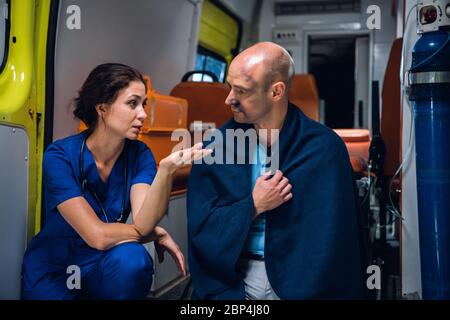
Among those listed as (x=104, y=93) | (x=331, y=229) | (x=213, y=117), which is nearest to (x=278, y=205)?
(x=331, y=229)

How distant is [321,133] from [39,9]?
1365mm

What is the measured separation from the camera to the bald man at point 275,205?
138 cm

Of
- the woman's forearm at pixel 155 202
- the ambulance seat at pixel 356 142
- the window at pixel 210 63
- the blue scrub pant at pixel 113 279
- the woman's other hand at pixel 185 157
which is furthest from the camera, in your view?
the window at pixel 210 63

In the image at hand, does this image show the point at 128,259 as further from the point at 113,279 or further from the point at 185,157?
the point at 185,157

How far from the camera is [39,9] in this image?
6.36 ft

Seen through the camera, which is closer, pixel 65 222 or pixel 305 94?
pixel 65 222

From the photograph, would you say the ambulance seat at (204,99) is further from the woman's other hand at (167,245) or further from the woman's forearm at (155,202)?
the woman's forearm at (155,202)

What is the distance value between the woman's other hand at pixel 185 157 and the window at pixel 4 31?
3.06 feet

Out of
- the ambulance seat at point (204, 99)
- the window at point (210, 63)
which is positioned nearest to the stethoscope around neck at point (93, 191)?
the ambulance seat at point (204, 99)

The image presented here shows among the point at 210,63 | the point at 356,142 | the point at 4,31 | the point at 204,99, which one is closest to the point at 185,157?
the point at 4,31

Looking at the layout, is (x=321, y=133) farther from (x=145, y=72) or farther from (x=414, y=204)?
(x=145, y=72)

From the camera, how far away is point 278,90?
1.42 m

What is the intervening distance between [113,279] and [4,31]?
1.11m

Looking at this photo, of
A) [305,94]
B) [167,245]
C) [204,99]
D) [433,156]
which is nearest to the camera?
[167,245]
